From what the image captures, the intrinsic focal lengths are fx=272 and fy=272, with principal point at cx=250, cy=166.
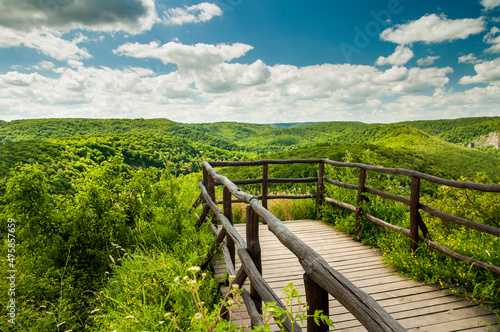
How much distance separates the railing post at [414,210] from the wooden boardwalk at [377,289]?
475 millimetres

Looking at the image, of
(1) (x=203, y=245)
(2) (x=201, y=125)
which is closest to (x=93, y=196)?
(1) (x=203, y=245)

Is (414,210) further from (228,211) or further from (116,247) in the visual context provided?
(116,247)

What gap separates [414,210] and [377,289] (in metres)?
1.13

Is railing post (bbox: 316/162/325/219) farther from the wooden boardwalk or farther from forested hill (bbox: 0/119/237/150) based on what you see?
forested hill (bbox: 0/119/237/150)

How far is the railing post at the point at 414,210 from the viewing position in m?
3.44

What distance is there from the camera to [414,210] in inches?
137

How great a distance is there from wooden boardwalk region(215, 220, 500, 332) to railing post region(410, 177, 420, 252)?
0.47 metres

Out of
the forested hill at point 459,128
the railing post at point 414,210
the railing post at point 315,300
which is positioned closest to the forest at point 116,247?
the railing post at point 414,210

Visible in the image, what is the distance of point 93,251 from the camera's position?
3.83 metres

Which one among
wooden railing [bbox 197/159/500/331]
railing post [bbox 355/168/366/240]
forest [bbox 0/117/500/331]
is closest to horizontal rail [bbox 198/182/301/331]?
wooden railing [bbox 197/159/500/331]

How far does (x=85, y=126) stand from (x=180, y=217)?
302ft

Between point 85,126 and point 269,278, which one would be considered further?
point 85,126

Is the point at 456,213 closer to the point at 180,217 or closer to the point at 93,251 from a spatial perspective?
the point at 180,217

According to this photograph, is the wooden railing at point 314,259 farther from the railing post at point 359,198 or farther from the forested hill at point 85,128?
the forested hill at point 85,128
